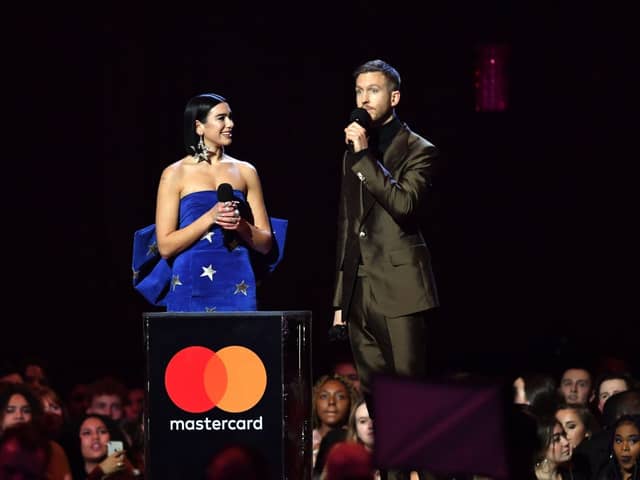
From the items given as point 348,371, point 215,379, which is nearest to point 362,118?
point 215,379

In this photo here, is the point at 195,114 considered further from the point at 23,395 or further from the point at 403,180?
the point at 23,395

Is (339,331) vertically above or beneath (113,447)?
above

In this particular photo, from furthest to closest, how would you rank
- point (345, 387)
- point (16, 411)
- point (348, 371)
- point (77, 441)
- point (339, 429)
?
1. point (348, 371)
2. point (345, 387)
3. point (339, 429)
4. point (77, 441)
5. point (16, 411)

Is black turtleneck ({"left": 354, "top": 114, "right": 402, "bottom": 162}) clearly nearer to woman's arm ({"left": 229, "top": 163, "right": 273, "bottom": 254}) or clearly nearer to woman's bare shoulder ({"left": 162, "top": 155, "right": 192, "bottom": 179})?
woman's arm ({"left": 229, "top": 163, "right": 273, "bottom": 254})

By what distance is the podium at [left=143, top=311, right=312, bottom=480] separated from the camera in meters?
4.19

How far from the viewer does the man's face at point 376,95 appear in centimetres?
420

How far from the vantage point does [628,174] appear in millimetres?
10156

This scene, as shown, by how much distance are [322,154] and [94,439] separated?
3983 mm

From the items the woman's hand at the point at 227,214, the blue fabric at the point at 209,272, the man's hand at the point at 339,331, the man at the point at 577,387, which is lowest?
the man at the point at 577,387

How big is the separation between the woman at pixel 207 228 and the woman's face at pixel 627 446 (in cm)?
175

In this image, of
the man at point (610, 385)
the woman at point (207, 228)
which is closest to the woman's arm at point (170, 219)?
the woman at point (207, 228)

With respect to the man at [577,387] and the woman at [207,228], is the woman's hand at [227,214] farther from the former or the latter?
the man at [577,387]

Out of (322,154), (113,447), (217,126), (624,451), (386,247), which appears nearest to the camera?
(386,247)

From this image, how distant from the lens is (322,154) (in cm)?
952
